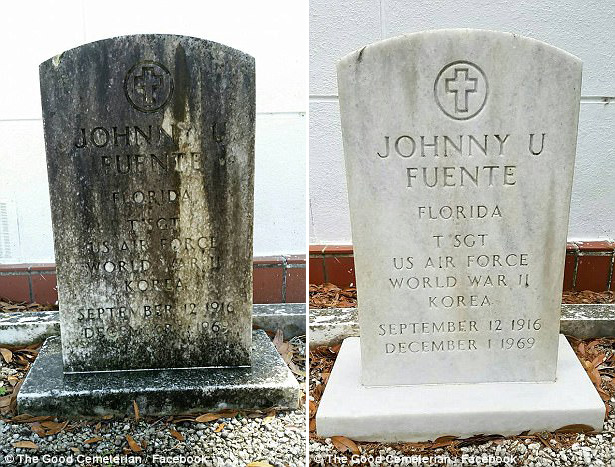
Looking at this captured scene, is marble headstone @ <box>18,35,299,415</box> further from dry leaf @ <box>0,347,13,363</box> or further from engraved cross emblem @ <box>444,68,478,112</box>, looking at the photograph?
engraved cross emblem @ <box>444,68,478,112</box>

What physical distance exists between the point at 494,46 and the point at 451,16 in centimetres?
136

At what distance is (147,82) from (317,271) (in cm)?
171

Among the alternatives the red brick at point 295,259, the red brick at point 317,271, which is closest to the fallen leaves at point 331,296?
the red brick at point 317,271

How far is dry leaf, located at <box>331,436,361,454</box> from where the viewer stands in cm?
236

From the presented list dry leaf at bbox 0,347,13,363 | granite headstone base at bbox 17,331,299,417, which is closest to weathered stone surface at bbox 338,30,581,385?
granite headstone base at bbox 17,331,299,417

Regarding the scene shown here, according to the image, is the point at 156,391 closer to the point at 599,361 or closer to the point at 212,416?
the point at 212,416

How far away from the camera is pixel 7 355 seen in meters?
3.18

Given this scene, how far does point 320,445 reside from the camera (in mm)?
2389

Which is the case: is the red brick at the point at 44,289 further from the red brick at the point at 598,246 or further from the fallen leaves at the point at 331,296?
the red brick at the point at 598,246

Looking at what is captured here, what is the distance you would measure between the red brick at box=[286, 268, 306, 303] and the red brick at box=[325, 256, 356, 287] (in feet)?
0.54

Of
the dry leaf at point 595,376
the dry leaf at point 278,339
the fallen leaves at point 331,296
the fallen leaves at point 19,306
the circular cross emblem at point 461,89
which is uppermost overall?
the circular cross emblem at point 461,89

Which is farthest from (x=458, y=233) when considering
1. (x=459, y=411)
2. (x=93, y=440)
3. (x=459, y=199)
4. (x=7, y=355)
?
(x=7, y=355)

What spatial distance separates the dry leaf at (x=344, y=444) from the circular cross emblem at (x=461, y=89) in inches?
53.9

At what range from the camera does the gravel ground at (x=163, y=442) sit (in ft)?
7.61
